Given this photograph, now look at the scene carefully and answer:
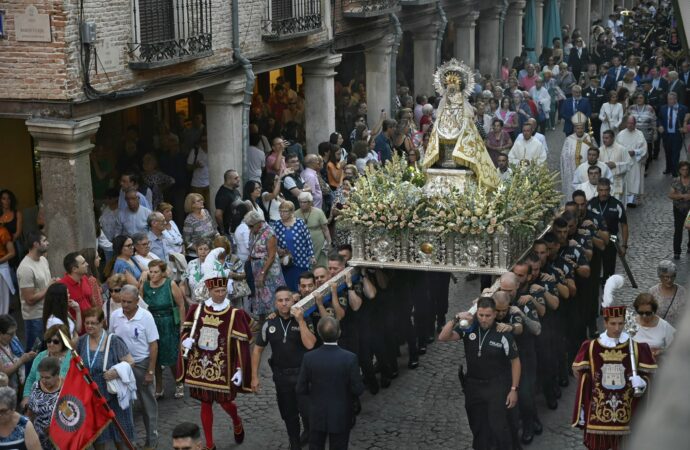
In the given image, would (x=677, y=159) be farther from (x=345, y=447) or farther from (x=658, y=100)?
(x=345, y=447)

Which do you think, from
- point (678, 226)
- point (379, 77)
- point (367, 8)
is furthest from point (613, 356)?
point (379, 77)

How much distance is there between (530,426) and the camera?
8969 mm

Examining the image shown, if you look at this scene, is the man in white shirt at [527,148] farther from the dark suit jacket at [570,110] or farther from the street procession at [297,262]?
the dark suit jacket at [570,110]

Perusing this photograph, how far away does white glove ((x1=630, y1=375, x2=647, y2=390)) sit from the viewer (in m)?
7.32

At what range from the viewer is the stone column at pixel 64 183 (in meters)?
12.3

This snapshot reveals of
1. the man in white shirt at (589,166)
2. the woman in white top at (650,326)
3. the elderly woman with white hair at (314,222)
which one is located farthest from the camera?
the man in white shirt at (589,166)

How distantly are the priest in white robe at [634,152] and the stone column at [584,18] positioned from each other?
84.7 ft

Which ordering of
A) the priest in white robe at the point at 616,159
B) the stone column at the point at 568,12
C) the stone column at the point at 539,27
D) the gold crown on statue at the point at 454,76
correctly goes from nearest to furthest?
the gold crown on statue at the point at 454,76 → the priest in white robe at the point at 616,159 → the stone column at the point at 539,27 → the stone column at the point at 568,12

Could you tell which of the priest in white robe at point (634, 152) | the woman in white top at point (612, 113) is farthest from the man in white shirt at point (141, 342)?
the woman in white top at point (612, 113)

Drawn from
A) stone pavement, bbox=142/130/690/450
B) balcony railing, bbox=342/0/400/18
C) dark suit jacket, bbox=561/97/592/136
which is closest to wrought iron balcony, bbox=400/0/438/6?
balcony railing, bbox=342/0/400/18

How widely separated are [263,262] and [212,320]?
11.0ft

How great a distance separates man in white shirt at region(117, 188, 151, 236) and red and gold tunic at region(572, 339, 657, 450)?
6.65 m

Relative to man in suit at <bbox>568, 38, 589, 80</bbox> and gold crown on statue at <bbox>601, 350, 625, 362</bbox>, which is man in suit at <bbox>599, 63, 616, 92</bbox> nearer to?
man in suit at <bbox>568, 38, 589, 80</bbox>

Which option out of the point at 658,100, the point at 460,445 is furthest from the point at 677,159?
the point at 460,445
